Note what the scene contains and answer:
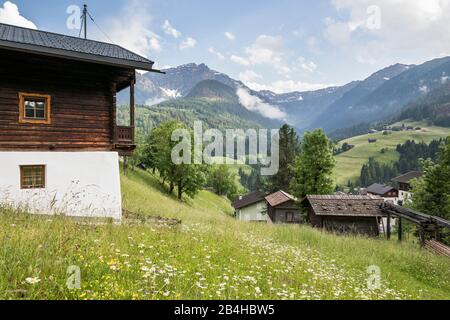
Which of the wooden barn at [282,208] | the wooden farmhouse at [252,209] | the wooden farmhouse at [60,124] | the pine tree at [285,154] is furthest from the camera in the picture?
the wooden farmhouse at [252,209]

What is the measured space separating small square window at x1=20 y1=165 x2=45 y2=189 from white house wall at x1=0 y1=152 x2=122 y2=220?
0.20 m

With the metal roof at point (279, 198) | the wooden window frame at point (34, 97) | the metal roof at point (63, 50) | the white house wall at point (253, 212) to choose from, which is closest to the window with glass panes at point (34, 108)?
the wooden window frame at point (34, 97)

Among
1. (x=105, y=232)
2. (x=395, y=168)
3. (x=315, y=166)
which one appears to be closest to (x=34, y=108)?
(x=105, y=232)

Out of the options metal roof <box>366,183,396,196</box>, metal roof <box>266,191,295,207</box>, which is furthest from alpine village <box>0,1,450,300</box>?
metal roof <box>366,183,396,196</box>

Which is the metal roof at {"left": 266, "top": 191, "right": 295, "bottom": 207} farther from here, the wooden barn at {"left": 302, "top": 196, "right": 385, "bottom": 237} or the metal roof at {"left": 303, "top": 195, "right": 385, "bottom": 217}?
the metal roof at {"left": 303, "top": 195, "right": 385, "bottom": 217}

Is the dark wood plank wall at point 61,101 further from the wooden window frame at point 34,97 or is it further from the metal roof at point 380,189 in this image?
the metal roof at point 380,189

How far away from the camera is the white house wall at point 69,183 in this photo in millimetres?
12266

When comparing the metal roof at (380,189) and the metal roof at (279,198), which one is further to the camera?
the metal roof at (380,189)

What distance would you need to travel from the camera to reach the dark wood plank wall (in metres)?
12.6

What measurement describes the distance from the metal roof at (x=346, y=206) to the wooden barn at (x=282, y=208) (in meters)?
18.3
